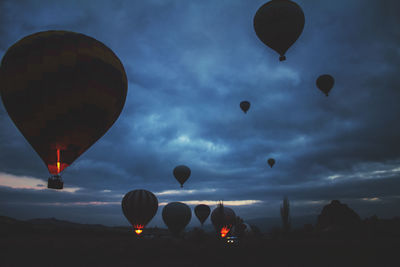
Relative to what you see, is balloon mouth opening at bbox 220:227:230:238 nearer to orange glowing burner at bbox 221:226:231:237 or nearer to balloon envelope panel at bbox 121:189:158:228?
orange glowing burner at bbox 221:226:231:237

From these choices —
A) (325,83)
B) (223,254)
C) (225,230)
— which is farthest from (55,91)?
(225,230)

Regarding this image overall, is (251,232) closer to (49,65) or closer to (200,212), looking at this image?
(200,212)

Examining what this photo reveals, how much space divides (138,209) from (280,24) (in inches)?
1149

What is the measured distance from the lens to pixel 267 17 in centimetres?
2052

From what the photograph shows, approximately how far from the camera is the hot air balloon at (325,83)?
29122 millimetres

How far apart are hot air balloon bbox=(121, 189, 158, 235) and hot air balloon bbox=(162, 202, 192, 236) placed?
24.6 feet

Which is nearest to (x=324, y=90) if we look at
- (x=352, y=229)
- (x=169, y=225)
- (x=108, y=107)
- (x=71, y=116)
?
(x=352, y=229)

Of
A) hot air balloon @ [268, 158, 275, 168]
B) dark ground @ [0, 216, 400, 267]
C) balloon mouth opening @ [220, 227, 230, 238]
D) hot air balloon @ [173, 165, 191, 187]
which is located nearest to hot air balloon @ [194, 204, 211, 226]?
balloon mouth opening @ [220, 227, 230, 238]

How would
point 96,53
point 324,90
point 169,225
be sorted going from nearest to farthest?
point 96,53, point 324,90, point 169,225

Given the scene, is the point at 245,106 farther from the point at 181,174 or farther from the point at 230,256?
the point at 230,256

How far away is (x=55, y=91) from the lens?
43.7 ft

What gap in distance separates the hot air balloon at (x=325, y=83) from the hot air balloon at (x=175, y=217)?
29.8 meters

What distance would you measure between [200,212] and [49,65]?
44385 mm

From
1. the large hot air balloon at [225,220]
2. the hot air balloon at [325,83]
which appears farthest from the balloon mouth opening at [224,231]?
the hot air balloon at [325,83]
